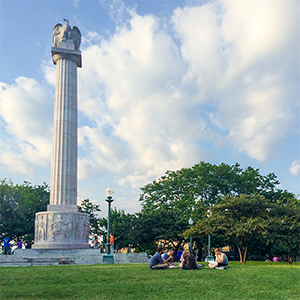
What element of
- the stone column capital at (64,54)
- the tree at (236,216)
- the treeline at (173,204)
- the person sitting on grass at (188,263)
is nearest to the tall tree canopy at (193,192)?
the treeline at (173,204)

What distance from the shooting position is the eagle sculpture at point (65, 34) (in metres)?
34.2

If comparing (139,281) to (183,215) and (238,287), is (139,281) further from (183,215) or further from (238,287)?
(183,215)

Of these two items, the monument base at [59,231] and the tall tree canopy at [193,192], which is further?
the tall tree canopy at [193,192]

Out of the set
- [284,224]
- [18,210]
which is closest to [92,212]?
[18,210]

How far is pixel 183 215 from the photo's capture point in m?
42.2

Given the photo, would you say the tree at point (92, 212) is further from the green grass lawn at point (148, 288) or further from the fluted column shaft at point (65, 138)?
the green grass lawn at point (148, 288)

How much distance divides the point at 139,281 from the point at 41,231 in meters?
20.7

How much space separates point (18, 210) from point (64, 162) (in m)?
17.0

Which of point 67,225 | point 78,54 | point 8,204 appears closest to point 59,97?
point 78,54

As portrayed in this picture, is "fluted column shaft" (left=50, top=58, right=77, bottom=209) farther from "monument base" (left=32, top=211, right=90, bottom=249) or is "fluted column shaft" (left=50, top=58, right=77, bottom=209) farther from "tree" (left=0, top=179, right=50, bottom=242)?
"tree" (left=0, top=179, right=50, bottom=242)

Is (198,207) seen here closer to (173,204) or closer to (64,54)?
(173,204)

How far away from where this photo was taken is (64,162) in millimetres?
31250

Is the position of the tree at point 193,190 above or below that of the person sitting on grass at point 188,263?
above

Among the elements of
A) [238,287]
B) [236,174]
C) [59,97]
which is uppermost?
[59,97]
